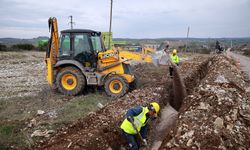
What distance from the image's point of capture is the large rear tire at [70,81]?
30.4 feet

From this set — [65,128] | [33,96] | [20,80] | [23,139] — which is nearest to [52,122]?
[65,128]

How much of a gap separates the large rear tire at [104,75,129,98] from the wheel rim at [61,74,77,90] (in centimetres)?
131

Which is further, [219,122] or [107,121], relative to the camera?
[107,121]

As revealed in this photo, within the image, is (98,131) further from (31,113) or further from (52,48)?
(52,48)

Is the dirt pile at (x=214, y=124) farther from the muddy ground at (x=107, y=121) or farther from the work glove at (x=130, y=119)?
the work glove at (x=130, y=119)

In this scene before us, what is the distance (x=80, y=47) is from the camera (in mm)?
9359

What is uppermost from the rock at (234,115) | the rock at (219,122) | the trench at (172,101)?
the rock at (234,115)

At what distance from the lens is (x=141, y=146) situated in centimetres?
625

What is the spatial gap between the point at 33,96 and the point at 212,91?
6.49 metres

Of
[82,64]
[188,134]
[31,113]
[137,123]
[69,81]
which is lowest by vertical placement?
[31,113]

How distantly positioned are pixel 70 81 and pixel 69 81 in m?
0.04

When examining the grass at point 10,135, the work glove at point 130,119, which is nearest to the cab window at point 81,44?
the grass at point 10,135

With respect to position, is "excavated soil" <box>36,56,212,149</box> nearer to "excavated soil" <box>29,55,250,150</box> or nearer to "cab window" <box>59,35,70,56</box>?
"excavated soil" <box>29,55,250,150</box>

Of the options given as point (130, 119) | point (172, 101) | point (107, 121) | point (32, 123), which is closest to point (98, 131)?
point (107, 121)
